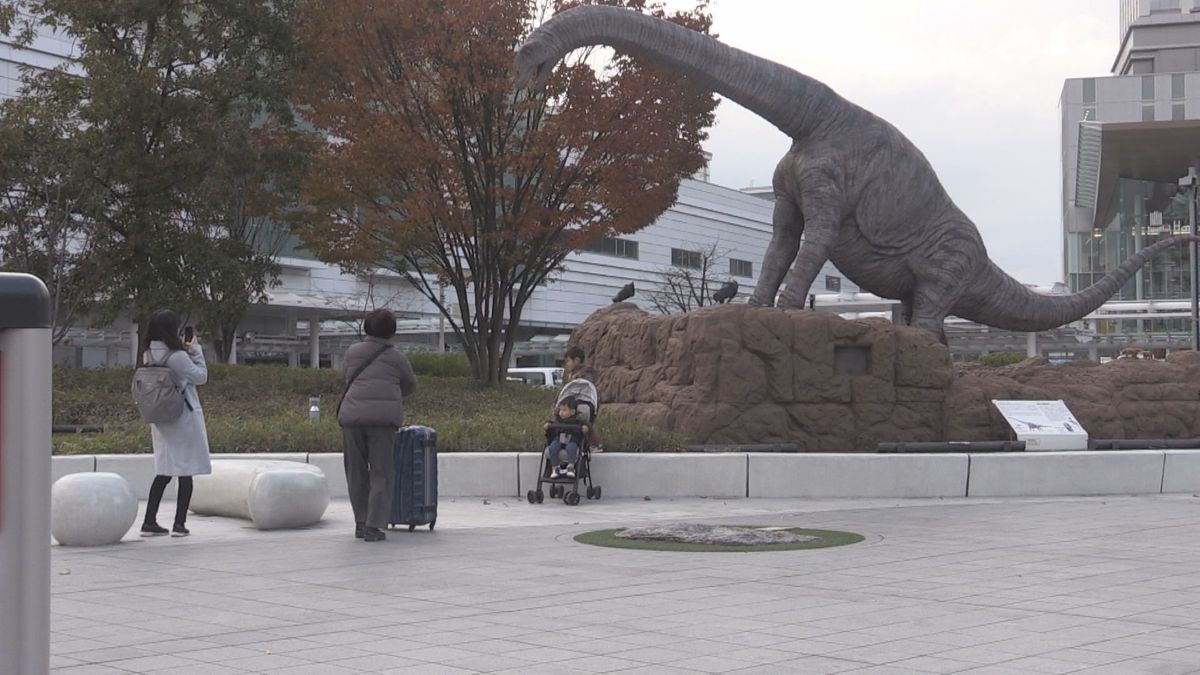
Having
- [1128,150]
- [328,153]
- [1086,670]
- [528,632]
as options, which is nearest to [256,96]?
[328,153]

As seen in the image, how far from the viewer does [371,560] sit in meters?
10.1

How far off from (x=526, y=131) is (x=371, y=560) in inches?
616

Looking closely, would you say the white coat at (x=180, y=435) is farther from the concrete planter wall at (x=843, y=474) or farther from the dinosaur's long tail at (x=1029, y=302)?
the dinosaur's long tail at (x=1029, y=302)

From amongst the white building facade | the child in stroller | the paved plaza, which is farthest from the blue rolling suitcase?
the white building facade

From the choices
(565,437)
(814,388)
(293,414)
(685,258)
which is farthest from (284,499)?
(685,258)

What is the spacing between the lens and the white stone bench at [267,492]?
12.2m

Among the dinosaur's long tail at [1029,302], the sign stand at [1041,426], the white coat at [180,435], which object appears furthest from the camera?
the dinosaur's long tail at [1029,302]

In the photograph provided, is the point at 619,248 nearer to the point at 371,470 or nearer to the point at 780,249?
the point at 780,249

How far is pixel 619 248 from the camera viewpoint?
72.4 metres

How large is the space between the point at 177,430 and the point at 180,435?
2.6 inches

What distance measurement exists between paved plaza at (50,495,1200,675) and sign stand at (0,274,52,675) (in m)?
4.04

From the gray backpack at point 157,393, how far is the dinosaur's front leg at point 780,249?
856 centimetres

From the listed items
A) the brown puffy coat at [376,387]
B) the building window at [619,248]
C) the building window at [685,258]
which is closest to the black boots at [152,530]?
the brown puffy coat at [376,387]

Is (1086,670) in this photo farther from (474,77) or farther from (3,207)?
(3,207)
